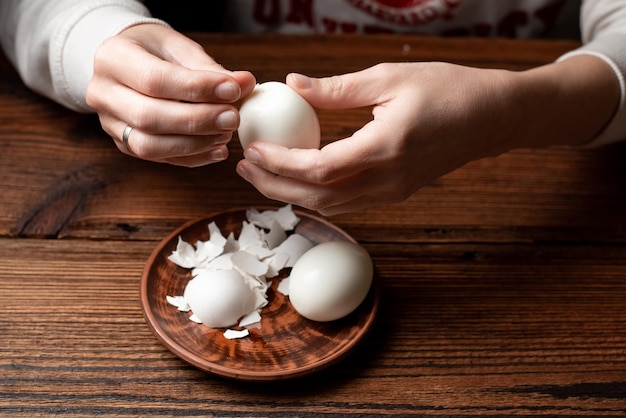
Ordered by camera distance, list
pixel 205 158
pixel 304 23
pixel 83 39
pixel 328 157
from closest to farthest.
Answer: pixel 328 157 < pixel 205 158 < pixel 83 39 < pixel 304 23

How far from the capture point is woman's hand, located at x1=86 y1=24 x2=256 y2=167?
0.76 metres

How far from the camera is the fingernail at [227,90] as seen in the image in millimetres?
750

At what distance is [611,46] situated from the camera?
3.62 feet

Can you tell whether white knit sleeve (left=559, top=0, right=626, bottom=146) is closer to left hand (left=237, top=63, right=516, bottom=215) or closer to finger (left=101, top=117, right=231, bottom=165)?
left hand (left=237, top=63, right=516, bottom=215)

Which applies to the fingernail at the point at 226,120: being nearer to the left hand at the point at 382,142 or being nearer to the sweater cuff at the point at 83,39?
the left hand at the point at 382,142

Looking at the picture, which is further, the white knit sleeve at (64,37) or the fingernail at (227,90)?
the white knit sleeve at (64,37)

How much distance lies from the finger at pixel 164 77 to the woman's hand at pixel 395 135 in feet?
0.25

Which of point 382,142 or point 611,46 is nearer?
point 382,142

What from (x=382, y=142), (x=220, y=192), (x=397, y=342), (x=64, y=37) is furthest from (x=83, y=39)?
(x=397, y=342)

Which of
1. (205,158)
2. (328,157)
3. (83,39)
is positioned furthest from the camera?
(83,39)

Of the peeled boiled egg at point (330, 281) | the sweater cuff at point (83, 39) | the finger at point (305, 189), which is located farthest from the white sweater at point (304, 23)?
the peeled boiled egg at point (330, 281)

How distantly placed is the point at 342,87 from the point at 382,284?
30 centimetres

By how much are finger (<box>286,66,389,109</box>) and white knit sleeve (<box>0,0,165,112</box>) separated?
298 mm

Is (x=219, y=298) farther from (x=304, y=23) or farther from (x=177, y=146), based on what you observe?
(x=304, y=23)
